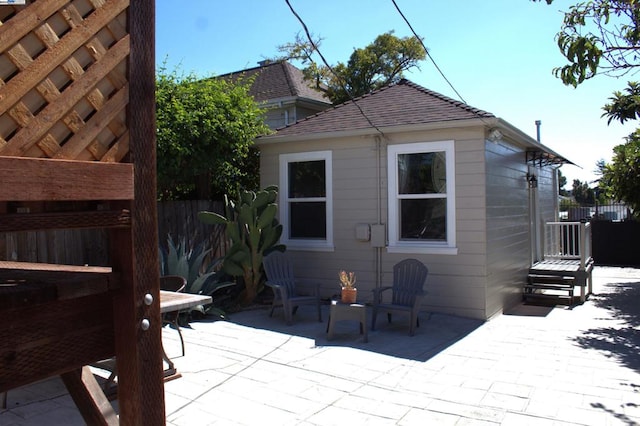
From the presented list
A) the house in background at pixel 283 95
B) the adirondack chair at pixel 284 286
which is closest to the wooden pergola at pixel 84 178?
the adirondack chair at pixel 284 286

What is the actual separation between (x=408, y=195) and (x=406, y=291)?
1.83 m

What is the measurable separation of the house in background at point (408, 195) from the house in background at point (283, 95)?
17.9 feet

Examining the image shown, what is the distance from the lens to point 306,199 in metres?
9.38

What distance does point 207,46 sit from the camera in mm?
10992

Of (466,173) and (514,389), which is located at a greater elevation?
(466,173)

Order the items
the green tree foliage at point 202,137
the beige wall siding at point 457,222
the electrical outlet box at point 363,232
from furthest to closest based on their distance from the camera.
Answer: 1. the green tree foliage at point 202,137
2. the electrical outlet box at point 363,232
3. the beige wall siding at point 457,222

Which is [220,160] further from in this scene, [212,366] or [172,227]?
[212,366]

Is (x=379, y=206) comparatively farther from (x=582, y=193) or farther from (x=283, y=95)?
(x=582, y=193)

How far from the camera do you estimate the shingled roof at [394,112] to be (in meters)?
8.16

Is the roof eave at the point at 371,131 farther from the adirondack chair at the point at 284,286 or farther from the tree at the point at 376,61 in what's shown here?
the tree at the point at 376,61

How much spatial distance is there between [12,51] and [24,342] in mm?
874

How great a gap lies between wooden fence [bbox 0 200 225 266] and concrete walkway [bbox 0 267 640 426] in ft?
4.92

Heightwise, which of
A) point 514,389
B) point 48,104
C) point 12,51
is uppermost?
point 12,51

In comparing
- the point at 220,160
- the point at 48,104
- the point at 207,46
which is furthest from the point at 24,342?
the point at 207,46
